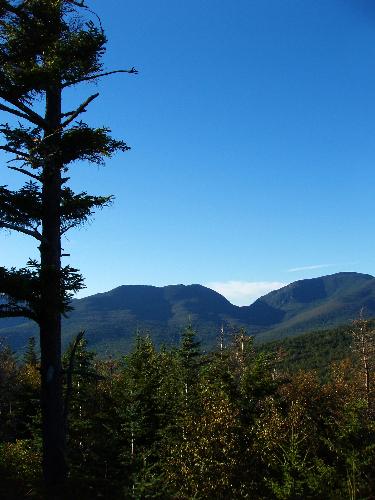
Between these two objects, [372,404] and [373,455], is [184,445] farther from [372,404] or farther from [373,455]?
[372,404]

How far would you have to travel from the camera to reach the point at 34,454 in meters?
27.1

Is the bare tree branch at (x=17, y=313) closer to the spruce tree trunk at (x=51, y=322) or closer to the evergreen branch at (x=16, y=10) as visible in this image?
the spruce tree trunk at (x=51, y=322)

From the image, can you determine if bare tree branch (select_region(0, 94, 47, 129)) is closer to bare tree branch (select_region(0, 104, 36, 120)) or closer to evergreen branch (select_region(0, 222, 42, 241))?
A: bare tree branch (select_region(0, 104, 36, 120))

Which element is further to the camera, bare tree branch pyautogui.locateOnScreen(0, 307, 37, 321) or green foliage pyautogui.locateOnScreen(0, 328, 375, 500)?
green foliage pyautogui.locateOnScreen(0, 328, 375, 500)

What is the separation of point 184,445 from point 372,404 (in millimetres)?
28022

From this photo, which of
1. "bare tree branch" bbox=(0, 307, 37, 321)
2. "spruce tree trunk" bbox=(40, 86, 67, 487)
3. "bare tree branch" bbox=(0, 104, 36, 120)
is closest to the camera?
"bare tree branch" bbox=(0, 307, 37, 321)

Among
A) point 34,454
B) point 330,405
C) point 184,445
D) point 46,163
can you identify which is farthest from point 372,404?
point 46,163

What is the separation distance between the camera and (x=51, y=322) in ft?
31.1

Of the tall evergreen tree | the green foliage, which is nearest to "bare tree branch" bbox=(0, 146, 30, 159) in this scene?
the tall evergreen tree

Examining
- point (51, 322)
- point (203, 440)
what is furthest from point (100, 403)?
point (51, 322)

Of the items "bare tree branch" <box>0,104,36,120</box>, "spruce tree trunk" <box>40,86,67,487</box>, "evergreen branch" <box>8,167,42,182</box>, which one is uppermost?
"bare tree branch" <box>0,104,36,120</box>

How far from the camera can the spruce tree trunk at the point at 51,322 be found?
9.16 metres

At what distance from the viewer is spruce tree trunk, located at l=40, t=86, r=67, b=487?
916 centimetres

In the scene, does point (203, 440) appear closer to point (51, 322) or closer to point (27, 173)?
point (51, 322)
